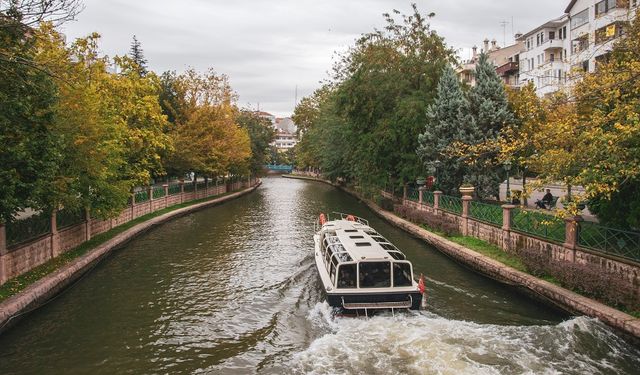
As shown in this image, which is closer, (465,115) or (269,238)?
(269,238)

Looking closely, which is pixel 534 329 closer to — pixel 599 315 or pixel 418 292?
pixel 599 315

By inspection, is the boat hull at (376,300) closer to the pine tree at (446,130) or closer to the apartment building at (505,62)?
the pine tree at (446,130)

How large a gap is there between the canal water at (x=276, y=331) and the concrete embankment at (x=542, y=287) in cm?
34

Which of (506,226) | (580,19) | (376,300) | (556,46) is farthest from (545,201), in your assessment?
(556,46)

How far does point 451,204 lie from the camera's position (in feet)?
89.0

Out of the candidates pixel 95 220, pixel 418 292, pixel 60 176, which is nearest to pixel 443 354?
pixel 418 292

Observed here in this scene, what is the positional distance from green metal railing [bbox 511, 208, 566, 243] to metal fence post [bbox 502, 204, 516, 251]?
0.56ft

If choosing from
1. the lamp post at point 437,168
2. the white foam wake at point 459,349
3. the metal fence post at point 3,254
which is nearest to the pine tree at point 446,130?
the lamp post at point 437,168

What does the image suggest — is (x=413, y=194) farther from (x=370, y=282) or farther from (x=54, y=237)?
(x=54, y=237)

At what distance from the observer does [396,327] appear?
12500mm

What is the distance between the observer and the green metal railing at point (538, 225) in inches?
666

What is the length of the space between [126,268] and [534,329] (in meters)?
15.9

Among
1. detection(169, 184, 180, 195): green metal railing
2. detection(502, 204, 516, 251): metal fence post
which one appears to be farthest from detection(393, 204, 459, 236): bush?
detection(169, 184, 180, 195): green metal railing

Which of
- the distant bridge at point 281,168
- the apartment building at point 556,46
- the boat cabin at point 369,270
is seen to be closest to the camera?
the boat cabin at point 369,270
